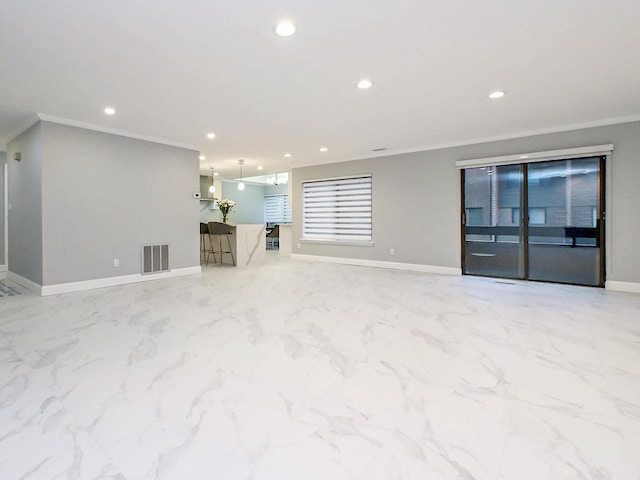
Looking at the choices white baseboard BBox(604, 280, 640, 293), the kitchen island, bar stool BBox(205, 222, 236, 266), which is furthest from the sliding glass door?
bar stool BBox(205, 222, 236, 266)

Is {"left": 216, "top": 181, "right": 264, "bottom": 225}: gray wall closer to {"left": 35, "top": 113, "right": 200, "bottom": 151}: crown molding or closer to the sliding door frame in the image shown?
{"left": 35, "top": 113, "right": 200, "bottom": 151}: crown molding

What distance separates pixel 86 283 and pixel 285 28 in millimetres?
4514

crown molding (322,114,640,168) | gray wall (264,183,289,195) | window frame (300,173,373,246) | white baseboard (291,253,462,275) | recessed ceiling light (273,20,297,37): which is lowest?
white baseboard (291,253,462,275)

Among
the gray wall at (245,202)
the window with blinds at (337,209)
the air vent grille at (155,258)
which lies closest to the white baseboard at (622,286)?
the window with blinds at (337,209)

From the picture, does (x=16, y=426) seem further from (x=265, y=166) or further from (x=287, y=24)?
(x=265, y=166)

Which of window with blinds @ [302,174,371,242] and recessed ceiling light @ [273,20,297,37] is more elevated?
recessed ceiling light @ [273,20,297,37]

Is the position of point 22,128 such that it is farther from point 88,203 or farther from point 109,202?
point 109,202

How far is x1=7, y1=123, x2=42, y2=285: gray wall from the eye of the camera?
15.0 feet

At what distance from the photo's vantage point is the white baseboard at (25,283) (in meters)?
4.59

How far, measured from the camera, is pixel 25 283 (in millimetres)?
5004

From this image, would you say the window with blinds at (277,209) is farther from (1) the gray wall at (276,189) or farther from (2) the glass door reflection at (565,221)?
(2) the glass door reflection at (565,221)

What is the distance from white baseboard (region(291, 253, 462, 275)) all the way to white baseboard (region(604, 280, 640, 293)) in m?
2.03

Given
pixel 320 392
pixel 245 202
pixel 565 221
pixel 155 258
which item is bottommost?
pixel 320 392

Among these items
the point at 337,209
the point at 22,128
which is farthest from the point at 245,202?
the point at 22,128
